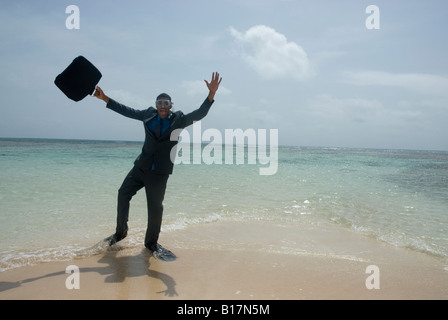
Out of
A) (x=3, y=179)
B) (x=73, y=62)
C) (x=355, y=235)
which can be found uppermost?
(x=73, y=62)

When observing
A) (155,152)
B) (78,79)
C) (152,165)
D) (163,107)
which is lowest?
(152,165)

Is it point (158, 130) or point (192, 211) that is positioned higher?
point (158, 130)

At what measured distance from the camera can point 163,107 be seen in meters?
4.36

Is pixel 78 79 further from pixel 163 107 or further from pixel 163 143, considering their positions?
pixel 163 143

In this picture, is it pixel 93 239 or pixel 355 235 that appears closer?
pixel 93 239

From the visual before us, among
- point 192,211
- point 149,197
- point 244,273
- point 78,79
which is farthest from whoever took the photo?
point 192,211

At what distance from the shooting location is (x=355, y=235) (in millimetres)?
5703

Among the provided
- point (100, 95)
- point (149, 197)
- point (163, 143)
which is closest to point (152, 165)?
point (163, 143)

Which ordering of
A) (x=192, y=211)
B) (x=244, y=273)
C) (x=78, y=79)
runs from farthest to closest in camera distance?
(x=192, y=211)
(x=78, y=79)
(x=244, y=273)

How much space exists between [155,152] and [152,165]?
20 centimetres

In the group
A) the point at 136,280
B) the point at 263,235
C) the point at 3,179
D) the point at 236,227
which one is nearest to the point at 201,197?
the point at 236,227

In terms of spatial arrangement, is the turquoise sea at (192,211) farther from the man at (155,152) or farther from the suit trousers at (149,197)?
the man at (155,152)
